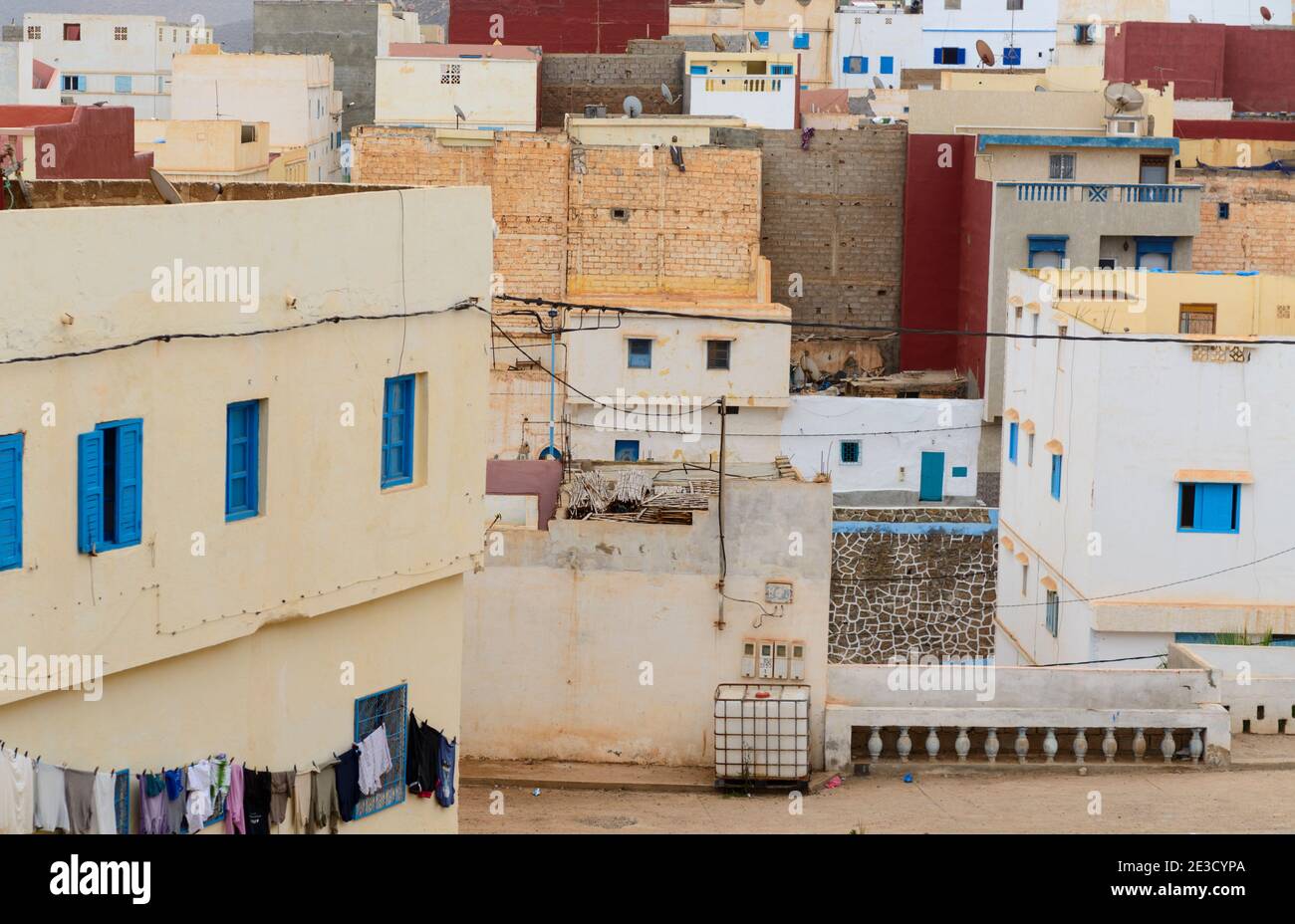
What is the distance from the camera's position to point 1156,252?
146ft

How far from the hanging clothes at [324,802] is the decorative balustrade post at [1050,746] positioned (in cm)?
931

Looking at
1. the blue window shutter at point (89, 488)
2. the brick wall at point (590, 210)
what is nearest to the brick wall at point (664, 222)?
the brick wall at point (590, 210)

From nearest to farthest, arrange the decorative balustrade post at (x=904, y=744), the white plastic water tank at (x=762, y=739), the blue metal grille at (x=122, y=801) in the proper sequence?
the blue metal grille at (x=122, y=801)
the white plastic water tank at (x=762, y=739)
the decorative balustrade post at (x=904, y=744)

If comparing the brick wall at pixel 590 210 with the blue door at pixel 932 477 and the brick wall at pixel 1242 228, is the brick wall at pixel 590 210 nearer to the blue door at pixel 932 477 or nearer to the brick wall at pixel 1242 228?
the blue door at pixel 932 477

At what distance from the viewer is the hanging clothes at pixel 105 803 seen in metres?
12.3

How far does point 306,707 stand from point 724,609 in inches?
318

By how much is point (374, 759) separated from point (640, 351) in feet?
91.5

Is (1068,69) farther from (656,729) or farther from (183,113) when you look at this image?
(656,729)

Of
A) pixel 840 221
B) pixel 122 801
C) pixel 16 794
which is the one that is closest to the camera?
pixel 16 794

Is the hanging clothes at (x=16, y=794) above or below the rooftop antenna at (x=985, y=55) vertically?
below

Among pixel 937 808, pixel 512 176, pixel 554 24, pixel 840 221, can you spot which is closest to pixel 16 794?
pixel 937 808

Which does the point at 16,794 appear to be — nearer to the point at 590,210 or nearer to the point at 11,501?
the point at 11,501

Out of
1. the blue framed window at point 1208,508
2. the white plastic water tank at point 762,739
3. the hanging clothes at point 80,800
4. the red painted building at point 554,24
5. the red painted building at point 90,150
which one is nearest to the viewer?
the hanging clothes at point 80,800

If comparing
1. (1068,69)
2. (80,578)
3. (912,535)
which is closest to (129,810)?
(80,578)
